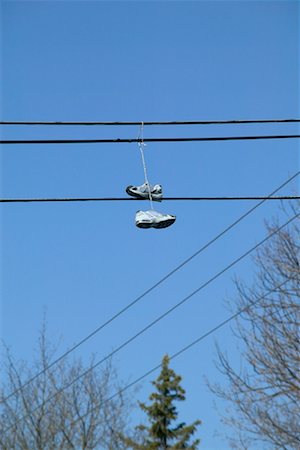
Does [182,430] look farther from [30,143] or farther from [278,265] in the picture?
[30,143]

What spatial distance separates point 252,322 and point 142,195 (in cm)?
732

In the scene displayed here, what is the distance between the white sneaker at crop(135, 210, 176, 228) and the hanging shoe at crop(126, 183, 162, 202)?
26 centimetres

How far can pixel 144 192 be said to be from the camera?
7.38 meters

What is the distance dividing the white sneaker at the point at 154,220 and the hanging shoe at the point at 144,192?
0.26m

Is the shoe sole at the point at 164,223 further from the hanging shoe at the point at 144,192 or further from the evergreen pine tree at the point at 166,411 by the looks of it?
the evergreen pine tree at the point at 166,411

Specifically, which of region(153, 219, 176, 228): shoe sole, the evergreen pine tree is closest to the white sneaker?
region(153, 219, 176, 228): shoe sole

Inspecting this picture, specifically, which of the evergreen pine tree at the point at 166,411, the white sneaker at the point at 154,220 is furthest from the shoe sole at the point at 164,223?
the evergreen pine tree at the point at 166,411

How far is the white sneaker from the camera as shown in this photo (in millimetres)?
7086

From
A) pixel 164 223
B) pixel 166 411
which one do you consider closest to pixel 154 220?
pixel 164 223

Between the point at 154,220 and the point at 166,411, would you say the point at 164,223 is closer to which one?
the point at 154,220

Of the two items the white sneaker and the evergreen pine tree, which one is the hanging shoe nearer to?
the white sneaker

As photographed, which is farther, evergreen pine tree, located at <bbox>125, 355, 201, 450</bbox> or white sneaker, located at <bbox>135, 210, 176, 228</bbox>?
evergreen pine tree, located at <bbox>125, 355, 201, 450</bbox>

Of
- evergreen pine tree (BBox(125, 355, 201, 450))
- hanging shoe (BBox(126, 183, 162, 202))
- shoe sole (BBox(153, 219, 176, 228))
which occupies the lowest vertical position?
shoe sole (BBox(153, 219, 176, 228))

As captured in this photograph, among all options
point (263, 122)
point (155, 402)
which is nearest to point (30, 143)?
point (263, 122)
